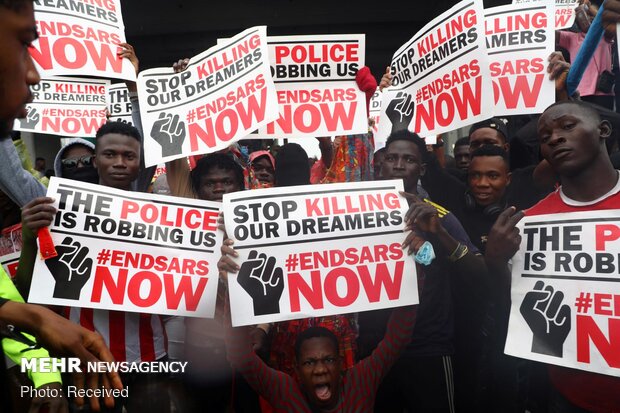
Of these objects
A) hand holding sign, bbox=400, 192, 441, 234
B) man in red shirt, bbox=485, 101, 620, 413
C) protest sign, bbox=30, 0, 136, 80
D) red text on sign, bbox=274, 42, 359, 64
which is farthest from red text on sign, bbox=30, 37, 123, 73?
man in red shirt, bbox=485, 101, 620, 413

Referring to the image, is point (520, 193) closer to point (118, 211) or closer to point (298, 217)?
point (298, 217)

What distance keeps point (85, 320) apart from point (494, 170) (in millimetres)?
2810

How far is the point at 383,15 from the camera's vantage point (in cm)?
1878

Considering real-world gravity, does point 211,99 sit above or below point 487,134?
above

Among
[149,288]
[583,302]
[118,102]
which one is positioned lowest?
[583,302]

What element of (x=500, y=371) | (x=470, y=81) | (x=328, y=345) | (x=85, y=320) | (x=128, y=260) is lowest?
(x=500, y=371)

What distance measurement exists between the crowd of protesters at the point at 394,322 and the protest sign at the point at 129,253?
13 cm

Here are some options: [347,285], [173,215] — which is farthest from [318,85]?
[347,285]

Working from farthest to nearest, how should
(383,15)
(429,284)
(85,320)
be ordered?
(383,15) < (429,284) < (85,320)

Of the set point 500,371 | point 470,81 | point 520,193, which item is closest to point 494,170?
point 520,193

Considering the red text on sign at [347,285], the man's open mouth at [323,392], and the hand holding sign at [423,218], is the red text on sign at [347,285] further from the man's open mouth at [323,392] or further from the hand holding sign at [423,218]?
the man's open mouth at [323,392]

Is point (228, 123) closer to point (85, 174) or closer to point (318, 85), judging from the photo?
point (318, 85)

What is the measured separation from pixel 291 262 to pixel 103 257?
1063 mm

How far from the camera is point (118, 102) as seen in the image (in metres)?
6.30
